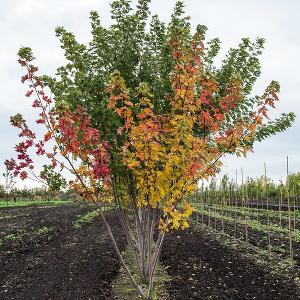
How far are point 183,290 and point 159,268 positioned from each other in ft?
6.98

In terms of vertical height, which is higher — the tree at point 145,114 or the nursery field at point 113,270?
the tree at point 145,114

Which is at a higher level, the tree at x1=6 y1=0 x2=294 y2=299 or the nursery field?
the tree at x1=6 y1=0 x2=294 y2=299

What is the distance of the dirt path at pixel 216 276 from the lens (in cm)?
778

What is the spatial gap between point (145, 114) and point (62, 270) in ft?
16.7

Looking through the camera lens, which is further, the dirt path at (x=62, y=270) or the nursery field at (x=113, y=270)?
the dirt path at (x=62, y=270)

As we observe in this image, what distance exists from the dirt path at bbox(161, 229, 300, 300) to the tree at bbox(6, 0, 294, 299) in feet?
2.96

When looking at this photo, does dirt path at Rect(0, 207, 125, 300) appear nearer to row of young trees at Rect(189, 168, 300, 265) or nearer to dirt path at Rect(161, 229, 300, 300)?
dirt path at Rect(161, 229, 300, 300)

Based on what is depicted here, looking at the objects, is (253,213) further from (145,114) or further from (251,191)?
(145,114)

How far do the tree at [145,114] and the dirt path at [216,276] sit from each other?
2.96 feet

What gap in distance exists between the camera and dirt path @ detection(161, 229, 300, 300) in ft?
25.5

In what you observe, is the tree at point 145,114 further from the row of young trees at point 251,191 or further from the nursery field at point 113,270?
the row of young trees at point 251,191

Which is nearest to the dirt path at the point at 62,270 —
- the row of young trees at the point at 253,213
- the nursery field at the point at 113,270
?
the nursery field at the point at 113,270

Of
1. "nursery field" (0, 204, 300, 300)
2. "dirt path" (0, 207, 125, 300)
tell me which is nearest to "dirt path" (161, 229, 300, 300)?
"nursery field" (0, 204, 300, 300)

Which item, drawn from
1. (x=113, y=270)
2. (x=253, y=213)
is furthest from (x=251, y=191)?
(x=113, y=270)
